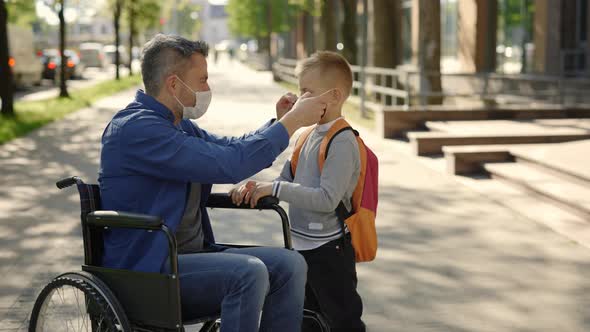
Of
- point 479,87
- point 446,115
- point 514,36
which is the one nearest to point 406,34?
point 514,36

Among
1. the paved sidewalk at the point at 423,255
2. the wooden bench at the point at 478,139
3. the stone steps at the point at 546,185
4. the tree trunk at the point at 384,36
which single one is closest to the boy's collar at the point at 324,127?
the paved sidewalk at the point at 423,255

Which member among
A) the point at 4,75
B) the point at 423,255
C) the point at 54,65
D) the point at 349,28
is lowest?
the point at 423,255

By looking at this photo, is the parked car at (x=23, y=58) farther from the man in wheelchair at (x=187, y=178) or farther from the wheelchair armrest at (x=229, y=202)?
the man in wheelchair at (x=187, y=178)

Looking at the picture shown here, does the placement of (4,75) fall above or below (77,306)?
above

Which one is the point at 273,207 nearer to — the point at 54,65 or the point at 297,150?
the point at 297,150

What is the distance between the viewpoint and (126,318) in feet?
10.5

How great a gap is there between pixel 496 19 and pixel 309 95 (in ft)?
81.4

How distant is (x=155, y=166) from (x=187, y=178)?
4.9 inches

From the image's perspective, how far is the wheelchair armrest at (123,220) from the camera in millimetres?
3143

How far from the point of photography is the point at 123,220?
3.23 m

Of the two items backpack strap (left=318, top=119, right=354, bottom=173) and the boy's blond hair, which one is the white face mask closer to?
the boy's blond hair

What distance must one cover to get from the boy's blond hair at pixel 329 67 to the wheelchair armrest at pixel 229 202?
1.82 ft

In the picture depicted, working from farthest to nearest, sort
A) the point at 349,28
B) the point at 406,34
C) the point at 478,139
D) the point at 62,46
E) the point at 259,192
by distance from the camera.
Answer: the point at 406,34 → the point at 62,46 → the point at 349,28 → the point at 478,139 → the point at 259,192

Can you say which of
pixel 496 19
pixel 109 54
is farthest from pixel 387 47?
pixel 109 54
